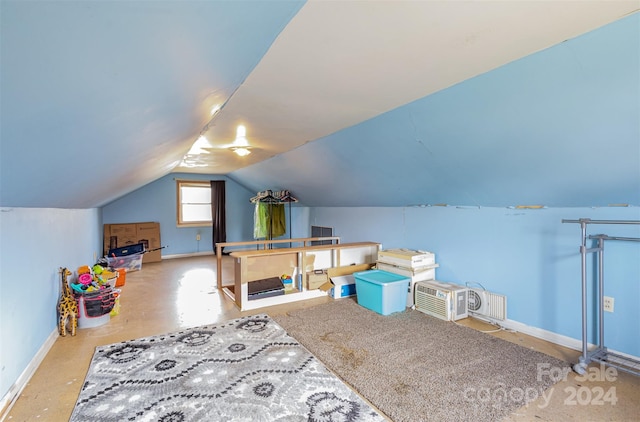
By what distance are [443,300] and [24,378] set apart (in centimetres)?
353

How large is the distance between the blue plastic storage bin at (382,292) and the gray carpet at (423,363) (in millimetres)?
130

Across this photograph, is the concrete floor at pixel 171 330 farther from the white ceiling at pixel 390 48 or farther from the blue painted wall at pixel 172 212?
→ the blue painted wall at pixel 172 212

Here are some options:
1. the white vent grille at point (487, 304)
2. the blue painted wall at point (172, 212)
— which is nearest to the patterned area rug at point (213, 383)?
the white vent grille at point (487, 304)

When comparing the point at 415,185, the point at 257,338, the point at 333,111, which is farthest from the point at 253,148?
the point at 257,338

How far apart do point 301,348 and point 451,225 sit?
2.22 metres

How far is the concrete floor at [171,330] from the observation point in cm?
184

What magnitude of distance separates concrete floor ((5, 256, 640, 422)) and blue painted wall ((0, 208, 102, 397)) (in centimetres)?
19

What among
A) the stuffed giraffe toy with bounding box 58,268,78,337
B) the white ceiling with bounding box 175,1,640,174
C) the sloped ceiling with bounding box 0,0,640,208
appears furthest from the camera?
the stuffed giraffe toy with bounding box 58,268,78,337

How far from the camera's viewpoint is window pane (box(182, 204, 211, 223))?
747 cm

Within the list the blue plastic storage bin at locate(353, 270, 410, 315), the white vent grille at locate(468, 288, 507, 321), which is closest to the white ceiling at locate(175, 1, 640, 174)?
the blue plastic storage bin at locate(353, 270, 410, 315)

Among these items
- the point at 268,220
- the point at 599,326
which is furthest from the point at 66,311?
the point at 599,326

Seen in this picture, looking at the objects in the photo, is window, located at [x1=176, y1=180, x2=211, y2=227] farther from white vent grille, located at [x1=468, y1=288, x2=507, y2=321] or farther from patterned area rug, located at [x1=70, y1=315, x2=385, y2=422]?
white vent grille, located at [x1=468, y1=288, x2=507, y2=321]

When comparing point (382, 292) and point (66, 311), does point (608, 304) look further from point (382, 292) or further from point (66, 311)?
point (66, 311)

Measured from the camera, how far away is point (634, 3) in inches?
50.9
